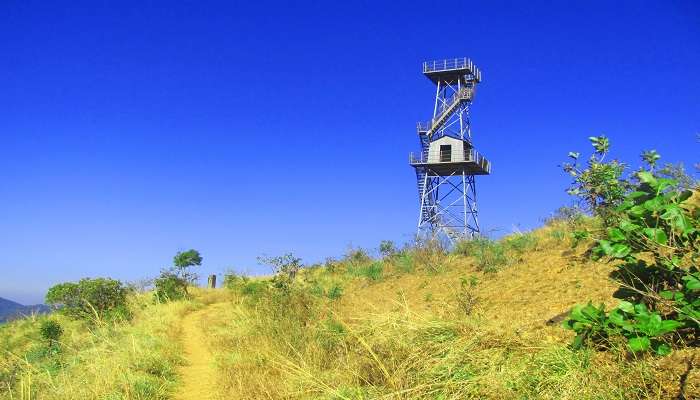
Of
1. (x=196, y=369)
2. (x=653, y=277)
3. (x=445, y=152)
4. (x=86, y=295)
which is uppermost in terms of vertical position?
(x=445, y=152)

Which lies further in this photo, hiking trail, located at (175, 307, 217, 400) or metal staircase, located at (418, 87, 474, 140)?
metal staircase, located at (418, 87, 474, 140)

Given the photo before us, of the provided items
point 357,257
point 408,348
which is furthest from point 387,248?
point 408,348

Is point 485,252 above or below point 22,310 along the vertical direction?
above

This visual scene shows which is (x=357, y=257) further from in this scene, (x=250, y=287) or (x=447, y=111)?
(x=447, y=111)

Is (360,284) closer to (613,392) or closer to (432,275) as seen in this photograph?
(432,275)

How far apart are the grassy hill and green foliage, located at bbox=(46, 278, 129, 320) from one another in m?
5.35

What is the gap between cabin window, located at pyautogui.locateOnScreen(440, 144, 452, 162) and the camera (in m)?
36.8

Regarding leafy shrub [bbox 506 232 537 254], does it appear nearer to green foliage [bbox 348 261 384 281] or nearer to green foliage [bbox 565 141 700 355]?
green foliage [bbox 348 261 384 281]

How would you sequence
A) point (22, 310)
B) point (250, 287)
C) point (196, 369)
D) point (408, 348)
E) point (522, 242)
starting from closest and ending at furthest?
1. point (408, 348)
2. point (196, 369)
3. point (522, 242)
4. point (22, 310)
5. point (250, 287)

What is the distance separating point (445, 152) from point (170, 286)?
21.6 m

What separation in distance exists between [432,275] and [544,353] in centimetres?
793

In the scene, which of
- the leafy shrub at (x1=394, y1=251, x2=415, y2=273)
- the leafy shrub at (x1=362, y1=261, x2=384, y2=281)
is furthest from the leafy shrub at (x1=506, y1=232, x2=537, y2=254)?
the leafy shrub at (x1=362, y1=261, x2=384, y2=281)

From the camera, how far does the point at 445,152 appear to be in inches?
1458

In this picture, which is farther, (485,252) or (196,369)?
(485,252)
